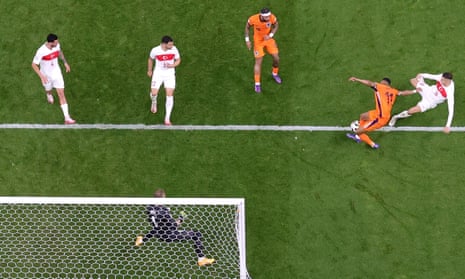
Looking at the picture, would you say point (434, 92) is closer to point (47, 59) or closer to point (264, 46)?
point (264, 46)

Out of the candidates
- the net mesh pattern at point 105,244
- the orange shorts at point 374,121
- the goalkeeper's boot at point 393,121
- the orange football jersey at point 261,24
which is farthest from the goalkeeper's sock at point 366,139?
the net mesh pattern at point 105,244

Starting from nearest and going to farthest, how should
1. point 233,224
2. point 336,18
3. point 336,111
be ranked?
1. point 233,224
2. point 336,111
3. point 336,18

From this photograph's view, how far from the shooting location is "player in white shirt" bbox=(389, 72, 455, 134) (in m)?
8.65

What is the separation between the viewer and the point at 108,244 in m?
8.85

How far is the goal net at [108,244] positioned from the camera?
866 cm

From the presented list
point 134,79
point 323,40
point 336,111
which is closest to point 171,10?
point 134,79

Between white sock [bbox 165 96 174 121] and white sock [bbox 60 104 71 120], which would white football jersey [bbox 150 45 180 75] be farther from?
white sock [bbox 60 104 71 120]

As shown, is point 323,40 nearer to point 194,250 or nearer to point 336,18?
point 336,18

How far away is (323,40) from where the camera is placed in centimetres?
1041

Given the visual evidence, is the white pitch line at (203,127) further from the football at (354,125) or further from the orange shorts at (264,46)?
the orange shorts at (264,46)

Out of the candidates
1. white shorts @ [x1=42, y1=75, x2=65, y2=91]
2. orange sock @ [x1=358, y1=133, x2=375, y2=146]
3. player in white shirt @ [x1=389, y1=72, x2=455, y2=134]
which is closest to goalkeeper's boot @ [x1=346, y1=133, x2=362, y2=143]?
orange sock @ [x1=358, y1=133, x2=375, y2=146]

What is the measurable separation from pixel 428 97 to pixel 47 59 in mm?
6690

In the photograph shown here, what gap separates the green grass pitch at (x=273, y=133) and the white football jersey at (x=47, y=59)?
3.30ft

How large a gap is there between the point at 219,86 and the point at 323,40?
2.32m
